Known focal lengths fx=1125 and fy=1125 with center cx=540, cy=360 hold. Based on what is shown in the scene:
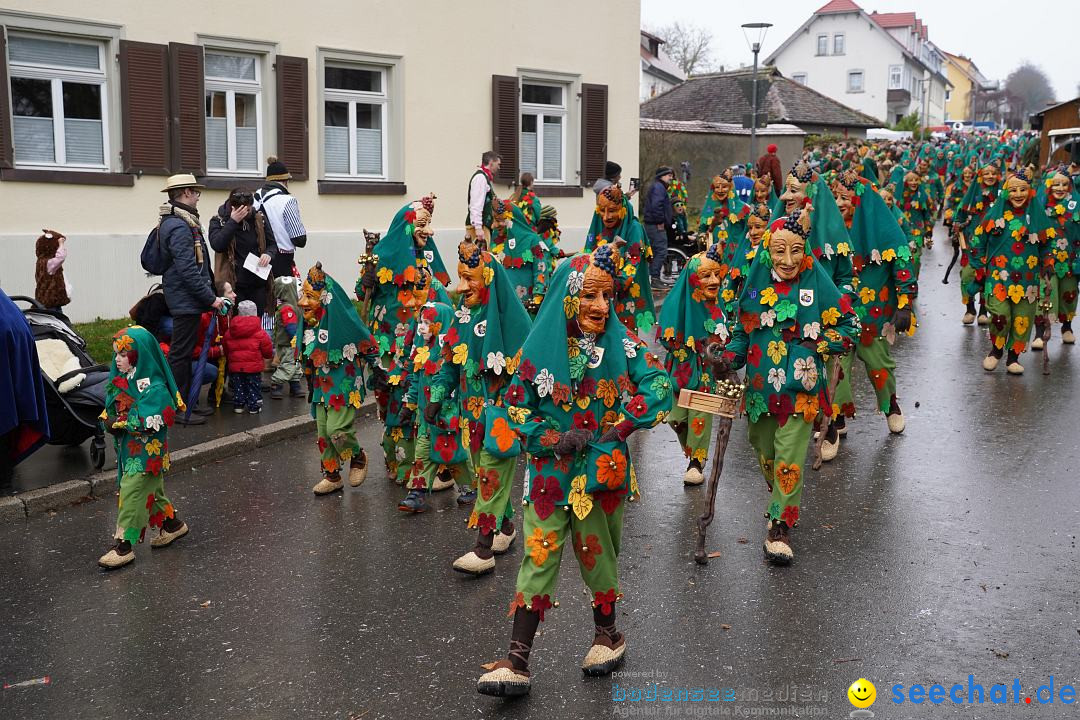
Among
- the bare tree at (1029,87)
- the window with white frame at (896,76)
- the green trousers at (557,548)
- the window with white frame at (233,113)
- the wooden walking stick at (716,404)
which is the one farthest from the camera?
the bare tree at (1029,87)

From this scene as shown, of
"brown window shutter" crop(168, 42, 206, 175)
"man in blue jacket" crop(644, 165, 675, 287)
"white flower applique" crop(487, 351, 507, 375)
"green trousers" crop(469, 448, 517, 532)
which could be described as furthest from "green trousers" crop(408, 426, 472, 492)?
"man in blue jacket" crop(644, 165, 675, 287)

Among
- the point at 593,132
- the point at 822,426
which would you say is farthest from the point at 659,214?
the point at 822,426

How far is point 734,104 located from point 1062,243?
25.5 m

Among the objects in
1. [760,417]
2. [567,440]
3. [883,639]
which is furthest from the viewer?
[760,417]

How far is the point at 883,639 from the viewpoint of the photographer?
17.3ft

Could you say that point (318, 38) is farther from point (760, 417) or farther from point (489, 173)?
point (760, 417)

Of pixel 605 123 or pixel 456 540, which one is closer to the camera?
pixel 456 540

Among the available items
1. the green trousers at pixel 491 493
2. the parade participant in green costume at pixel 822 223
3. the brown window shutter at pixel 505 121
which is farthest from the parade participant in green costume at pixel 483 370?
the brown window shutter at pixel 505 121

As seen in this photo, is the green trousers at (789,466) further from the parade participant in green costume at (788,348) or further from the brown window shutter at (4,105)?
the brown window shutter at (4,105)

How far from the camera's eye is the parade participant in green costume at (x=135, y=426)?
21.1ft

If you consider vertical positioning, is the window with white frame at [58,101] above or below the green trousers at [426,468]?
above

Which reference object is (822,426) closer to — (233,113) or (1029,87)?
(233,113)

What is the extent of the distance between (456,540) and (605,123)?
12928 mm

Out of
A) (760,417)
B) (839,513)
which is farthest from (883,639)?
(839,513)
